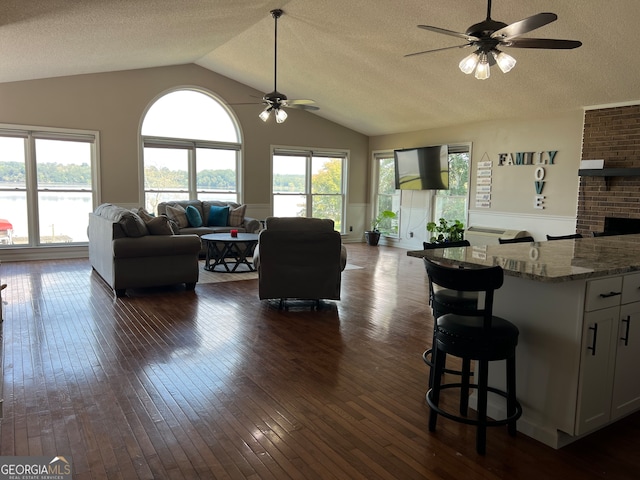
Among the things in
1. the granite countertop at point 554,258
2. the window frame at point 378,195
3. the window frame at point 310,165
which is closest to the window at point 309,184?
the window frame at point 310,165

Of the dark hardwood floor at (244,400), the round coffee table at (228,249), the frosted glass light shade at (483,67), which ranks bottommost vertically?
the dark hardwood floor at (244,400)

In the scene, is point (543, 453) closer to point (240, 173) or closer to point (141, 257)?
point (141, 257)

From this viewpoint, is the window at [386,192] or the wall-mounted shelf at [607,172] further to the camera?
the window at [386,192]

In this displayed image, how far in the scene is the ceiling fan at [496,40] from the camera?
119 inches

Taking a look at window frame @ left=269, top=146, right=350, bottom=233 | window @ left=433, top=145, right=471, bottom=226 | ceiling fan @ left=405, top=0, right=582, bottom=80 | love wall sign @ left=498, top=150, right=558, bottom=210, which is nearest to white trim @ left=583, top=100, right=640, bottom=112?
love wall sign @ left=498, top=150, right=558, bottom=210

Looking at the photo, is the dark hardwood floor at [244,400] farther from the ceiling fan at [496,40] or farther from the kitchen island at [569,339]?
the ceiling fan at [496,40]

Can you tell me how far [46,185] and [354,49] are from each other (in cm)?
565

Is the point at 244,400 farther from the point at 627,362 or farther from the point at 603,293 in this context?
the point at 627,362

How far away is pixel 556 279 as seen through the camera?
2.05 meters

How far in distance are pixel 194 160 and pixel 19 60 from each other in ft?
11.5

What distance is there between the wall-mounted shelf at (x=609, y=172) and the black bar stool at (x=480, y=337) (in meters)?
4.97

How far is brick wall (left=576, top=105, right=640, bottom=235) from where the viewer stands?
6.22 metres

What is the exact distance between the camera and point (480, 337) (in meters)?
2.17

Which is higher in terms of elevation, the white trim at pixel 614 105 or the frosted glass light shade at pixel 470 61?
the white trim at pixel 614 105
